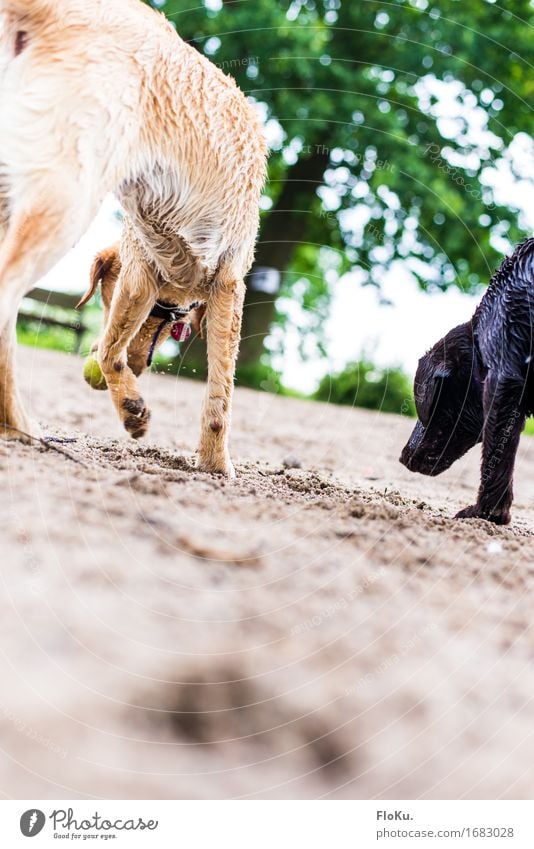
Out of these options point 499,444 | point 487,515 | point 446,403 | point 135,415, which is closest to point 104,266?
point 135,415

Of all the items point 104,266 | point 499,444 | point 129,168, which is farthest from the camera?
point 104,266

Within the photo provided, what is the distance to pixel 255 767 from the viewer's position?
2.02 meters

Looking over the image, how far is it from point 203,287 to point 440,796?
3524mm

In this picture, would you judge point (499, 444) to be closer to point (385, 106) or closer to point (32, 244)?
point (32, 244)

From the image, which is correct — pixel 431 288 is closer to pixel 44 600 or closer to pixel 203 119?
pixel 203 119

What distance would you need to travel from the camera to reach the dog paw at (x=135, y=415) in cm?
535

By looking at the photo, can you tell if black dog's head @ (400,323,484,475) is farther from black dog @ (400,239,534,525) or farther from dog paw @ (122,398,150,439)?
dog paw @ (122,398,150,439)

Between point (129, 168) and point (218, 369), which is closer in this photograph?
point (129, 168)

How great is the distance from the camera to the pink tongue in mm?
5773

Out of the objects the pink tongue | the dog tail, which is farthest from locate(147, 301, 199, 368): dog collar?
the dog tail

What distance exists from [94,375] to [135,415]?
0.70 meters

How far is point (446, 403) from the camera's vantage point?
5.45 metres

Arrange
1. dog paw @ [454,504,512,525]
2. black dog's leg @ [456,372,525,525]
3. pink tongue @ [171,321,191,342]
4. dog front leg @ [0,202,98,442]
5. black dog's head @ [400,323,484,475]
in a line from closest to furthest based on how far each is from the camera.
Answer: dog front leg @ [0,202,98,442] < black dog's leg @ [456,372,525,525] < dog paw @ [454,504,512,525] < black dog's head @ [400,323,484,475] < pink tongue @ [171,321,191,342]

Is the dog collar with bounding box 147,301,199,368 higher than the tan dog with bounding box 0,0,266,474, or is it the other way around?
the tan dog with bounding box 0,0,266,474
